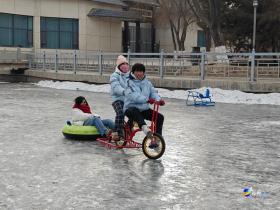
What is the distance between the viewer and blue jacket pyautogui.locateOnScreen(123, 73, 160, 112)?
7.25m

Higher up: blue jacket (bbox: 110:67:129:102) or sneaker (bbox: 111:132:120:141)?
blue jacket (bbox: 110:67:129:102)

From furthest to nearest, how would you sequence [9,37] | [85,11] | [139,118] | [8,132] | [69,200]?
1. [85,11]
2. [9,37]
3. [8,132]
4. [139,118]
5. [69,200]

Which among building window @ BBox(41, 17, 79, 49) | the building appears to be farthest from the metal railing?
building window @ BBox(41, 17, 79, 49)

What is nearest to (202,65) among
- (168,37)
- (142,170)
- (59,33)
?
(142,170)

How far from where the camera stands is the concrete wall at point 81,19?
4075 cm

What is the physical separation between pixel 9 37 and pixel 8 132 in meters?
32.1

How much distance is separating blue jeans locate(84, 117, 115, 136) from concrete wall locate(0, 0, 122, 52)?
3321cm

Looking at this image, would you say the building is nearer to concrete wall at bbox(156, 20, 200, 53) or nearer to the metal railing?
concrete wall at bbox(156, 20, 200, 53)

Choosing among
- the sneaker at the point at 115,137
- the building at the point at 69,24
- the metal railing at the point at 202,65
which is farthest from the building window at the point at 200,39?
the sneaker at the point at 115,137

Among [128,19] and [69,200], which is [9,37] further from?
[69,200]

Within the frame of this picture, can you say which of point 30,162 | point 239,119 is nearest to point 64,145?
point 30,162

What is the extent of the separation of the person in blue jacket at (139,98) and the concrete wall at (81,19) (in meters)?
34.6

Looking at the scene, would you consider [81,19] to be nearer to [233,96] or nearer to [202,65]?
[202,65]

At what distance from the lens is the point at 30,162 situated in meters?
6.84
